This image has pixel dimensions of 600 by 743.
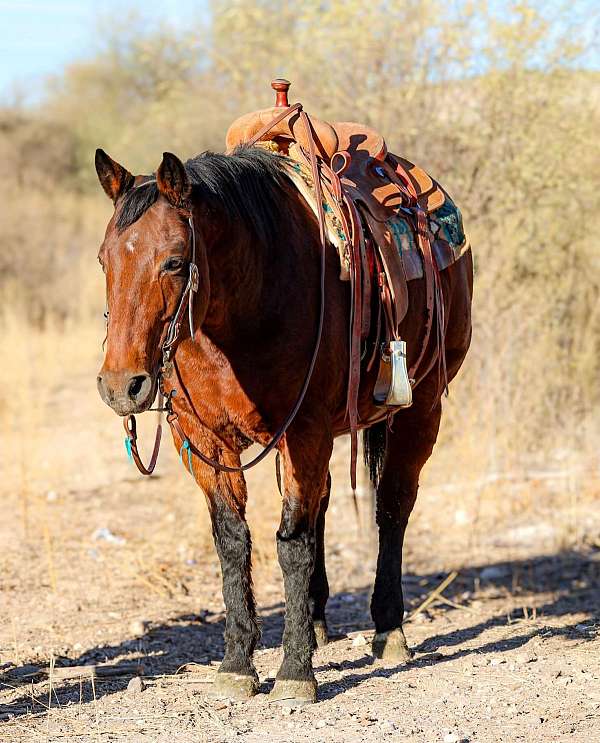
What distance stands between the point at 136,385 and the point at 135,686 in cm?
146

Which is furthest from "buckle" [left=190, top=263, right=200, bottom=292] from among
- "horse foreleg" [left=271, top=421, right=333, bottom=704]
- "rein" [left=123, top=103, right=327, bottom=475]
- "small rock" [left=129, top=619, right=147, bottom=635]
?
"small rock" [left=129, top=619, right=147, bottom=635]

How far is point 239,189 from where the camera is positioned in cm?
373

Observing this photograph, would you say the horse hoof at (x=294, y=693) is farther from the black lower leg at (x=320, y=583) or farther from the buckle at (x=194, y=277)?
the buckle at (x=194, y=277)

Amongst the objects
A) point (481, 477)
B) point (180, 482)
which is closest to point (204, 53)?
point (180, 482)

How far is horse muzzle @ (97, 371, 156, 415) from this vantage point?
3156 millimetres

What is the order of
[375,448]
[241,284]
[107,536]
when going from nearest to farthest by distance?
[241,284]
[375,448]
[107,536]

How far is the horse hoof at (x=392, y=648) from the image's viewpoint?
180 inches

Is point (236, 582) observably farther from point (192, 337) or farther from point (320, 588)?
point (192, 337)

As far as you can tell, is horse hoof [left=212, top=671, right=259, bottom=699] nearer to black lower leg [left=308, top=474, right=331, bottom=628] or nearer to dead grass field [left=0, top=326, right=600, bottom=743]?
dead grass field [left=0, top=326, right=600, bottom=743]

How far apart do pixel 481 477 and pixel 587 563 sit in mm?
1157

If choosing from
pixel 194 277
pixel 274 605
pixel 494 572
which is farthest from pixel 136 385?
pixel 494 572

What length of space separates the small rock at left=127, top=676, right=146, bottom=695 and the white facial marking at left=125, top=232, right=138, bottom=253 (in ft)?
5.82

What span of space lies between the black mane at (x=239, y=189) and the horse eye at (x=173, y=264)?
182mm

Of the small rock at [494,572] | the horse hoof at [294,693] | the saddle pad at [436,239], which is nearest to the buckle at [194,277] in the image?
the saddle pad at [436,239]
